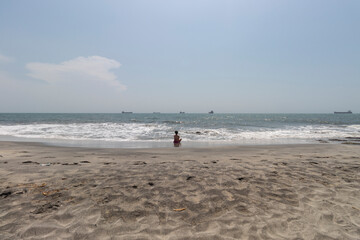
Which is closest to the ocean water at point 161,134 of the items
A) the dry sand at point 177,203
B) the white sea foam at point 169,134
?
the white sea foam at point 169,134

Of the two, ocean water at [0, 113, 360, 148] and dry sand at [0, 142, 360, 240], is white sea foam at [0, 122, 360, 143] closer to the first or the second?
ocean water at [0, 113, 360, 148]

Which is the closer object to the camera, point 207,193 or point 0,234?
point 0,234

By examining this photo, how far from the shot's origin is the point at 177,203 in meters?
3.64

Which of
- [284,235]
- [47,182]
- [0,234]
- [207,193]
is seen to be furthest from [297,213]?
[47,182]

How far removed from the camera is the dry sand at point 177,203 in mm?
2873

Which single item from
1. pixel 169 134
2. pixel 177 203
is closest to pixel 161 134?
pixel 169 134

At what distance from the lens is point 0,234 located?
2.75 m

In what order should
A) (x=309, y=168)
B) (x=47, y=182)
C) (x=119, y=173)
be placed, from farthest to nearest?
1. (x=309, y=168)
2. (x=119, y=173)
3. (x=47, y=182)

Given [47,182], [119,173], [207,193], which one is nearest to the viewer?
[207,193]

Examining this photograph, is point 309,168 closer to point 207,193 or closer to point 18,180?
point 207,193

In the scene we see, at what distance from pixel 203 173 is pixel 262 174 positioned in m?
1.61

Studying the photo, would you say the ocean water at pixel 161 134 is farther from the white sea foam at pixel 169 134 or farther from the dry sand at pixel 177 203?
the dry sand at pixel 177 203

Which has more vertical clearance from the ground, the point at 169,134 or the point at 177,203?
the point at 177,203

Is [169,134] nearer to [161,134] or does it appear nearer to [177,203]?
[161,134]
